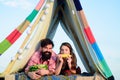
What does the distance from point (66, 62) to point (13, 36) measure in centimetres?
106

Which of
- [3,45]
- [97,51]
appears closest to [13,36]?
[3,45]

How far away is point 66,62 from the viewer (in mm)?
5441

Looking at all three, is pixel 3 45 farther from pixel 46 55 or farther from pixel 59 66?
pixel 59 66

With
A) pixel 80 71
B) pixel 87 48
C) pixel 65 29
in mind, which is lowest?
pixel 80 71

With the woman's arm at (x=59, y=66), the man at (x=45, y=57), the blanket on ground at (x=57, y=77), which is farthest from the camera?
the man at (x=45, y=57)

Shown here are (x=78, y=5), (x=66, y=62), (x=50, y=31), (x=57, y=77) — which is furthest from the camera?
(x=50, y=31)

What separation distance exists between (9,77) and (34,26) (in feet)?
3.42

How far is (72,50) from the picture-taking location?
5.61m

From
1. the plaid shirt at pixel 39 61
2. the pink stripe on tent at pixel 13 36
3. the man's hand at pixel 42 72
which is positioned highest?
the pink stripe on tent at pixel 13 36

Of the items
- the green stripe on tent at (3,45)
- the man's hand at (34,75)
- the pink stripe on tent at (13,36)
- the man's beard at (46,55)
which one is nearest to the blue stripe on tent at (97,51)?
the man's beard at (46,55)

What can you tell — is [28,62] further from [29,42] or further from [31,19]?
[31,19]

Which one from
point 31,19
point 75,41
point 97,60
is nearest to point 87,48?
point 97,60

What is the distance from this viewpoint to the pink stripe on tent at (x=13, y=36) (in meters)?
5.83

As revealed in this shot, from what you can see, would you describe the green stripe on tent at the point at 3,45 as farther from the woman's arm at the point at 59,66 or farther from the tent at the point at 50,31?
the woman's arm at the point at 59,66
